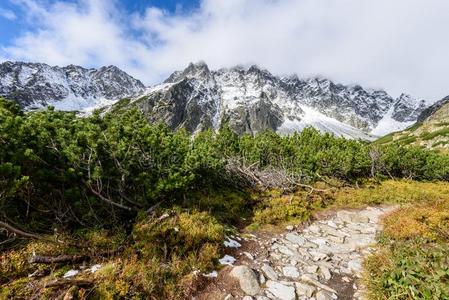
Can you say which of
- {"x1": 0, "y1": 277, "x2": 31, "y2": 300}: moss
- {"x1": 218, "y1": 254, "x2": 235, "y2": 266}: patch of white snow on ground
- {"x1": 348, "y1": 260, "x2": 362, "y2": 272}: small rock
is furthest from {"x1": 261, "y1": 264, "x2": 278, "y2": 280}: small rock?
{"x1": 0, "y1": 277, "x2": 31, "y2": 300}: moss

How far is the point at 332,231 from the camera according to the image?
12.7 m

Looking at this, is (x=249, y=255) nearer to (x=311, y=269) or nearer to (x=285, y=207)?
(x=311, y=269)

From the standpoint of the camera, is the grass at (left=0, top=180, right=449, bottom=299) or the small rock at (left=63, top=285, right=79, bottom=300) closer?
the small rock at (left=63, top=285, right=79, bottom=300)

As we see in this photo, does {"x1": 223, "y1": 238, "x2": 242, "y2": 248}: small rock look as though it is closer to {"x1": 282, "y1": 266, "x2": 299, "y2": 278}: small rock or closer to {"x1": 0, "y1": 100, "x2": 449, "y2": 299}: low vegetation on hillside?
{"x1": 0, "y1": 100, "x2": 449, "y2": 299}: low vegetation on hillside

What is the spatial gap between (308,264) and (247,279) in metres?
2.51

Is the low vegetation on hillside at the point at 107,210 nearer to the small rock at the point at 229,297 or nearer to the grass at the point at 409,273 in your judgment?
the small rock at the point at 229,297

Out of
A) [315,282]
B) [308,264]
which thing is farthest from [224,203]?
[315,282]

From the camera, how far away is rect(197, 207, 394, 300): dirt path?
7.41 metres

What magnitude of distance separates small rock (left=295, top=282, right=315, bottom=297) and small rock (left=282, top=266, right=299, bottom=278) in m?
0.47

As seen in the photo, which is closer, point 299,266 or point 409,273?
point 409,273

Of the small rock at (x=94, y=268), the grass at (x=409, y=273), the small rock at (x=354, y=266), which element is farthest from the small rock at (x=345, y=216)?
the small rock at (x=94, y=268)

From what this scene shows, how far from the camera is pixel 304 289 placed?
762 cm

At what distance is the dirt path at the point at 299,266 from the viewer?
7414 mm

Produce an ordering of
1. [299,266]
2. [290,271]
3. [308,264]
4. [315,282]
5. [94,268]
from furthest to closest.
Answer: [308,264], [299,266], [290,271], [315,282], [94,268]
